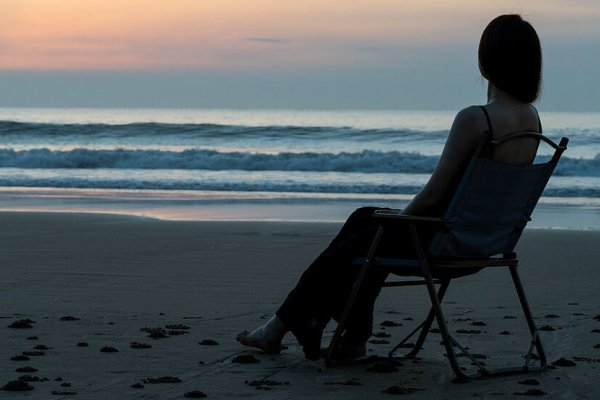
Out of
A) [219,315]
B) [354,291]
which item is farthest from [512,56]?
[219,315]

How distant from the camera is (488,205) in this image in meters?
4.34

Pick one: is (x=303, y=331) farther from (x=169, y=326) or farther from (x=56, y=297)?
(x=56, y=297)

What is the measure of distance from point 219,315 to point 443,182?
224cm

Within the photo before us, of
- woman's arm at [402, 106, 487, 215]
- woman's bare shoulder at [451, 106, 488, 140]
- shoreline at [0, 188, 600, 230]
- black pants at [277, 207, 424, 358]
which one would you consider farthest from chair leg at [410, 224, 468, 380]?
shoreline at [0, 188, 600, 230]

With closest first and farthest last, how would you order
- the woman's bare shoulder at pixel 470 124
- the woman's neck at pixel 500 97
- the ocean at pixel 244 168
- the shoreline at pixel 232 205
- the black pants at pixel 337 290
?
the woman's bare shoulder at pixel 470 124
the woman's neck at pixel 500 97
the black pants at pixel 337 290
the shoreline at pixel 232 205
the ocean at pixel 244 168

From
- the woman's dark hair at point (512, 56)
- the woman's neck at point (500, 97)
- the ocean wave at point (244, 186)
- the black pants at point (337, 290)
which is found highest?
the woman's dark hair at point (512, 56)

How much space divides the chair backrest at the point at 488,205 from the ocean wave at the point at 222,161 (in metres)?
23.3

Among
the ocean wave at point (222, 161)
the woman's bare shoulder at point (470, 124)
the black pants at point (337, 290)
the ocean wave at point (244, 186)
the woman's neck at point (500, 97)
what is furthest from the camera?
the ocean wave at point (222, 161)

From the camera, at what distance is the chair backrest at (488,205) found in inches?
166

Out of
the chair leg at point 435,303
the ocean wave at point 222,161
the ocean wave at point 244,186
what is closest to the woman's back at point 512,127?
the chair leg at point 435,303

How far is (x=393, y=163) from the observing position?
93.7ft

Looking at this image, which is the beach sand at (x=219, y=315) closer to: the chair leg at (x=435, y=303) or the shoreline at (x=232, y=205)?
the chair leg at (x=435, y=303)

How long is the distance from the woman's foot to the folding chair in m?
0.33

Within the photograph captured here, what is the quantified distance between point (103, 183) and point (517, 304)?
57.2 ft
